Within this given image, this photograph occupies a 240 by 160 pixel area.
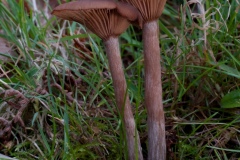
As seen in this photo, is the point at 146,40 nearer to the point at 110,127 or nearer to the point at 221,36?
the point at 110,127

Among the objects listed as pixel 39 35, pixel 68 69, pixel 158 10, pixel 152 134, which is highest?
pixel 158 10

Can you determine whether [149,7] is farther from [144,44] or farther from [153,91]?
[153,91]

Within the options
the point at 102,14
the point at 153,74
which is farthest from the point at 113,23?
the point at 153,74

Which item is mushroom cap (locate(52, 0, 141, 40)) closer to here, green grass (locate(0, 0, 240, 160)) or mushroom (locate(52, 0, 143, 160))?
mushroom (locate(52, 0, 143, 160))

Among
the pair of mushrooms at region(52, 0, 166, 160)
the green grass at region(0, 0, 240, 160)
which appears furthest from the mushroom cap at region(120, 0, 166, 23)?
the green grass at region(0, 0, 240, 160)

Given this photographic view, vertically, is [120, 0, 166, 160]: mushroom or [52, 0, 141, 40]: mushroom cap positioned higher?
[52, 0, 141, 40]: mushroom cap

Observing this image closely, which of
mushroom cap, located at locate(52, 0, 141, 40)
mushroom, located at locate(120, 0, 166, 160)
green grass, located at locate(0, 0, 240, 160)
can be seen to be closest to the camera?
mushroom cap, located at locate(52, 0, 141, 40)

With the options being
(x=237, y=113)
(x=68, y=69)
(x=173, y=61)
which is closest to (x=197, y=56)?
(x=173, y=61)

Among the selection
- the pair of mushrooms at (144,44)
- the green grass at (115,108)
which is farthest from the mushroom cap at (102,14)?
the green grass at (115,108)
